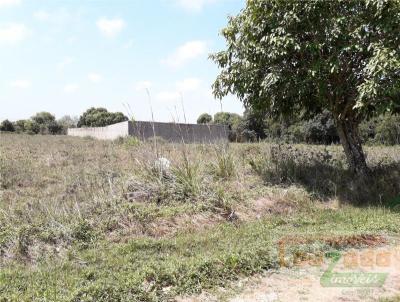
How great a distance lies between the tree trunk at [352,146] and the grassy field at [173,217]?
32 centimetres

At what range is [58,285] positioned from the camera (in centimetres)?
394

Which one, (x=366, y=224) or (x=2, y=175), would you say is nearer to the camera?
(x=366, y=224)

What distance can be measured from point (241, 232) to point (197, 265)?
1.86m

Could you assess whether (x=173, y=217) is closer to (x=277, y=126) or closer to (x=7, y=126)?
(x=277, y=126)

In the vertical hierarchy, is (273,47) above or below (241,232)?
above

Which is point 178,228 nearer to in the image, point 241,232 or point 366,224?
point 241,232

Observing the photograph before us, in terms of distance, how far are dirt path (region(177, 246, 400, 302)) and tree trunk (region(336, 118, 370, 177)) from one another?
473 centimetres

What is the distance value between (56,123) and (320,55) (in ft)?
180

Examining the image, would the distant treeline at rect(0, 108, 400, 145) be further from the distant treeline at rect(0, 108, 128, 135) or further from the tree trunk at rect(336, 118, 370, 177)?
the tree trunk at rect(336, 118, 370, 177)

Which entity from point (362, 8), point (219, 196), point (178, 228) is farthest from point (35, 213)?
point (362, 8)

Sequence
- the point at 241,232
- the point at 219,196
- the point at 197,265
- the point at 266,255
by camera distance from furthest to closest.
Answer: the point at 219,196 → the point at 241,232 → the point at 266,255 → the point at 197,265

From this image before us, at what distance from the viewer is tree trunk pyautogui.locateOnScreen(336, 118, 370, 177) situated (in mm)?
9359

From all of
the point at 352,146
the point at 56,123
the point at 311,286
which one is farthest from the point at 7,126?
the point at 311,286

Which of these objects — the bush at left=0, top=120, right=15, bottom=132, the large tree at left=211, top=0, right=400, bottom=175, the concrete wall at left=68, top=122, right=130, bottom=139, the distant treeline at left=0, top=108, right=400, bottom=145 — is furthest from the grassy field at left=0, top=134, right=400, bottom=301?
the bush at left=0, top=120, right=15, bottom=132
